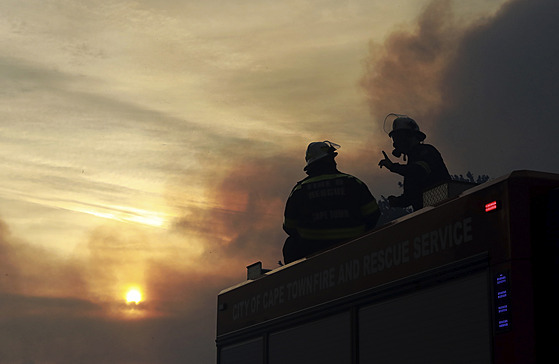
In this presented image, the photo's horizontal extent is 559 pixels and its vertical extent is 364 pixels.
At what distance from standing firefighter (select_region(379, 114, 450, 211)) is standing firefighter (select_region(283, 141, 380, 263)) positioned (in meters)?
0.35

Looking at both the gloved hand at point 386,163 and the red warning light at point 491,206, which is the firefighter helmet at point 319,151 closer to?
the gloved hand at point 386,163

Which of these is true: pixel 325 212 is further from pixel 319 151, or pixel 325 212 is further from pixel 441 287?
pixel 441 287

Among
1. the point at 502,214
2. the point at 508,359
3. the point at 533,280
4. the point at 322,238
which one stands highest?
the point at 322,238

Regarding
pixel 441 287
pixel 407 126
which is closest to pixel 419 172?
pixel 407 126

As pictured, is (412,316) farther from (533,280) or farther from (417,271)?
(533,280)

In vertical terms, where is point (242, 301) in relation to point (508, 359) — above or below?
above

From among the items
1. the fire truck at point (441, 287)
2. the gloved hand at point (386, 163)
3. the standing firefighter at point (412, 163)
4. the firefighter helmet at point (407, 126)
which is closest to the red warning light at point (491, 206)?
the fire truck at point (441, 287)

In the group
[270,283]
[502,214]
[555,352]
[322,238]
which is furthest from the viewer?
[322,238]

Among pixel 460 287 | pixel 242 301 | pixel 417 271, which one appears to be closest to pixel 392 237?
pixel 417 271

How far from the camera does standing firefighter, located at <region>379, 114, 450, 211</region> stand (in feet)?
34.3

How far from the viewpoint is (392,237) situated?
6.91 meters

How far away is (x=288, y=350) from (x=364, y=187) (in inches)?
113

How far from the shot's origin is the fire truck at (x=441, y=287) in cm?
547

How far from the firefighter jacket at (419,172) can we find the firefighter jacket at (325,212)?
0.37 m
